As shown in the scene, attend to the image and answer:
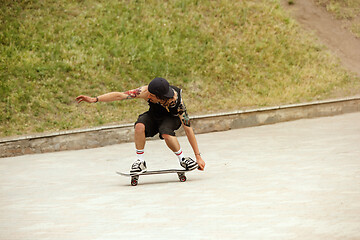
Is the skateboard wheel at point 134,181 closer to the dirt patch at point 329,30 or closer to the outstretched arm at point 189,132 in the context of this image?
the outstretched arm at point 189,132

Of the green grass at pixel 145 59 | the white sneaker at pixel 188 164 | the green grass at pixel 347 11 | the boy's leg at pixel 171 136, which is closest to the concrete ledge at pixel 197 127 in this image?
the green grass at pixel 145 59

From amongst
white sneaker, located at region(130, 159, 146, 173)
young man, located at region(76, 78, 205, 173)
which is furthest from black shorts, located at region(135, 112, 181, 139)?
white sneaker, located at region(130, 159, 146, 173)

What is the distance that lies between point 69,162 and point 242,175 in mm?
3835

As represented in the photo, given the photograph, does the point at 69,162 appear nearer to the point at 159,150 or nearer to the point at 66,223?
the point at 159,150

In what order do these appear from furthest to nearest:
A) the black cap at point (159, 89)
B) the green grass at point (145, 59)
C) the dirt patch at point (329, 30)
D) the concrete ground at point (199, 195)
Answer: the dirt patch at point (329, 30)
the green grass at point (145, 59)
the black cap at point (159, 89)
the concrete ground at point (199, 195)

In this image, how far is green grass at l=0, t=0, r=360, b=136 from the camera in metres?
16.1

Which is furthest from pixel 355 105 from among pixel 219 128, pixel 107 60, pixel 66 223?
pixel 66 223

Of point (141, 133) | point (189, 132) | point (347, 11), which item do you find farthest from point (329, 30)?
point (141, 133)

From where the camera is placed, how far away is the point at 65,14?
20781 millimetres

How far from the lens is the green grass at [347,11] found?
87.1ft

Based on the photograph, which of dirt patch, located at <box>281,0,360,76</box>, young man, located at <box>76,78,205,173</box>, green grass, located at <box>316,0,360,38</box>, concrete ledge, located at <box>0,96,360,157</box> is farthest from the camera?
green grass, located at <box>316,0,360,38</box>

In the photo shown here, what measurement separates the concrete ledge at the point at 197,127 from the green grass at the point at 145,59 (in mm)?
1519

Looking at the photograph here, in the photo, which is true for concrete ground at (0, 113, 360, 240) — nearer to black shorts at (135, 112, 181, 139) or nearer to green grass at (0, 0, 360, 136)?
black shorts at (135, 112, 181, 139)

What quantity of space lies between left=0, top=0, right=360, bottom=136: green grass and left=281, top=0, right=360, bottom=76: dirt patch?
0.78 metres
